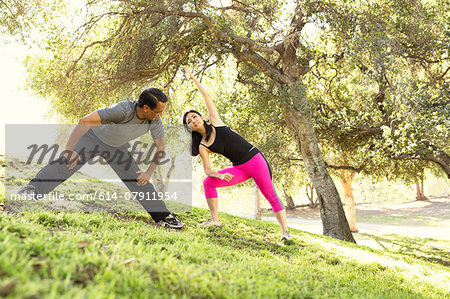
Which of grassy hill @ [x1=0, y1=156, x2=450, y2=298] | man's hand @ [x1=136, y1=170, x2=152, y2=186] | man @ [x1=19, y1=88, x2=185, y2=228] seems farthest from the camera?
man's hand @ [x1=136, y1=170, x2=152, y2=186]

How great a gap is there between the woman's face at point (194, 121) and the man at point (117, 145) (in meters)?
0.48

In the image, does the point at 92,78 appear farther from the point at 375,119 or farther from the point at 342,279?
the point at 375,119

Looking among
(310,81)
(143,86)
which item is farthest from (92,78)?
(310,81)

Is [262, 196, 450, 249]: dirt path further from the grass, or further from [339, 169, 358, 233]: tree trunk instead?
the grass

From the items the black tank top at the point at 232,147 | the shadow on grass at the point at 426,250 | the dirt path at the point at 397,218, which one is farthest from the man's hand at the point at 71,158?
the dirt path at the point at 397,218

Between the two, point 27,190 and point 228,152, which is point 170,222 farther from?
point 27,190

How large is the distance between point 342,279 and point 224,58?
9.14 m

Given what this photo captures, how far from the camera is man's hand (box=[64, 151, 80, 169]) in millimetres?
4414

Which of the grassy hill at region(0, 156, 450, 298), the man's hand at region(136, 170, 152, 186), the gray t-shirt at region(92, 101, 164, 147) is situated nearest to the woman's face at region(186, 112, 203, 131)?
the gray t-shirt at region(92, 101, 164, 147)

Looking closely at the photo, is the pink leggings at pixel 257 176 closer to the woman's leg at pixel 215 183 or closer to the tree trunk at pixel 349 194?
the woman's leg at pixel 215 183

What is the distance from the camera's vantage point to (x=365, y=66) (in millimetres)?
9195

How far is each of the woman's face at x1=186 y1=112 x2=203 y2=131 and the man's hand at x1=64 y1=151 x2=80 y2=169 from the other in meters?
1.77

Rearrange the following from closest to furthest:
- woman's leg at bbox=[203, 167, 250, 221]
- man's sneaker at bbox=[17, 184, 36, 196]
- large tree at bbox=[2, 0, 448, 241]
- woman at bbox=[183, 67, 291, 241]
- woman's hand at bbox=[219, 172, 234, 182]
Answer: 1. man's sneaker at bbox=[17, 184, 36, 196]
2. woman's hand at bbox=[219, 172, 234, 182]
3. woman at bbox=[183, 67, 291, 241]
4. woman's leg at bbox=[203, 167, 250, 221]
5. large tree at bbox=[2, 0, 448, 241]

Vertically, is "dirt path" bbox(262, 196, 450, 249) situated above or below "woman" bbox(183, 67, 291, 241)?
below
